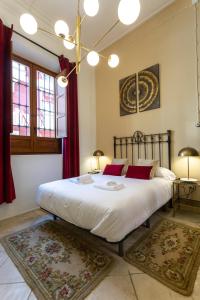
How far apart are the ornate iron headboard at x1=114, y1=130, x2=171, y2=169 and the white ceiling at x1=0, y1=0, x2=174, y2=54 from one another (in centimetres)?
234

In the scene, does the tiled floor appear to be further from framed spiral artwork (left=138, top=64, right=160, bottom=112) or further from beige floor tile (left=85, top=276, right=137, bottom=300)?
framed spiral artwork (left=138, top=64, right=160, bottom=112)

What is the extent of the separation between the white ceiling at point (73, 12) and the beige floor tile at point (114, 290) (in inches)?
150

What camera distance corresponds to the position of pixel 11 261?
60.6 inches

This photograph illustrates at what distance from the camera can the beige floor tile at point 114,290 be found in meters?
1.14

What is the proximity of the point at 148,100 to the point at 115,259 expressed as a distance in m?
2.81

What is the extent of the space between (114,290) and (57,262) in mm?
597

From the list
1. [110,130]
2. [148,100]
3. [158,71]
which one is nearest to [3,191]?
[110,130]

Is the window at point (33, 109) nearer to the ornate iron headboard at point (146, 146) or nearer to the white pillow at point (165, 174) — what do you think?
the ornate iron headboard at point (146, 146)

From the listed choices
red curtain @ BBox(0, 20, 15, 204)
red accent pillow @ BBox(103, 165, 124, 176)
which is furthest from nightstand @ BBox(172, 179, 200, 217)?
red curtain @ BBox(0, 20, 15, 204)

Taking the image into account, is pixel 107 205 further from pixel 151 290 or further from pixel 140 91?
pixel 140 91

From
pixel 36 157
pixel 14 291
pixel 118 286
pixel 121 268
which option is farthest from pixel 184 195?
pixel 36 157

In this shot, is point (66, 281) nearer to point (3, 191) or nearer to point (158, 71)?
point (3, 191)

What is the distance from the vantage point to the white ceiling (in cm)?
273

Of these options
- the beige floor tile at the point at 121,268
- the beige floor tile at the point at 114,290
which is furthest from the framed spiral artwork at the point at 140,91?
the beige floor tile at the point at 114,290
